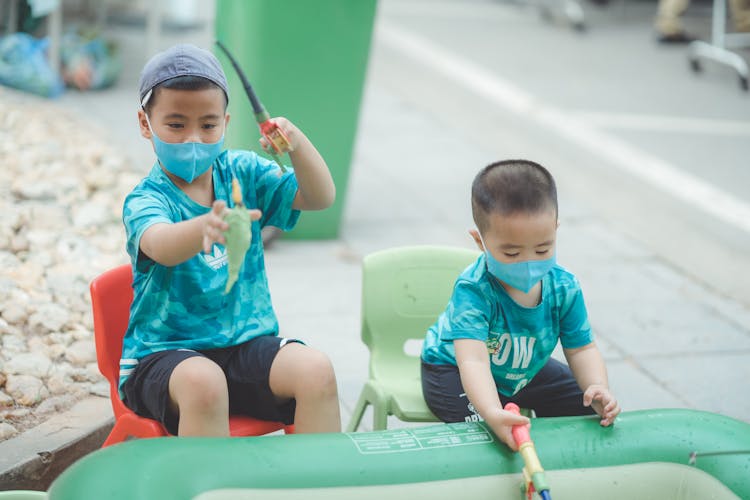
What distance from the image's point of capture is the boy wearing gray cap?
216cm

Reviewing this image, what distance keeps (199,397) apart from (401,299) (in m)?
0.88

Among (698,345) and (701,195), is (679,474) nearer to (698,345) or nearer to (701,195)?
(698,345)

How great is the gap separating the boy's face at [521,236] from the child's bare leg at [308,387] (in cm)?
46

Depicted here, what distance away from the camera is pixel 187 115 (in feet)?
7.17

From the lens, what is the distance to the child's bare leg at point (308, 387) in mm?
2246

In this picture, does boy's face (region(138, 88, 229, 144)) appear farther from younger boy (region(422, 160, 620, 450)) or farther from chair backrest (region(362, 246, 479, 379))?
chair backrest (region(362, 246, 479, 379))

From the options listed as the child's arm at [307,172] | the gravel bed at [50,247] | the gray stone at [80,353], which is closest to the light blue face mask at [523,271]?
the child's arm at [307,172]

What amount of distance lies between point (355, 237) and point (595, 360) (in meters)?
2.59

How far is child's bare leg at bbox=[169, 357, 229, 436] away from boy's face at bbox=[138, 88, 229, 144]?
0.49 m

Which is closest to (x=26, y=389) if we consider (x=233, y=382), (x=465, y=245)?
(x=233, y=382)

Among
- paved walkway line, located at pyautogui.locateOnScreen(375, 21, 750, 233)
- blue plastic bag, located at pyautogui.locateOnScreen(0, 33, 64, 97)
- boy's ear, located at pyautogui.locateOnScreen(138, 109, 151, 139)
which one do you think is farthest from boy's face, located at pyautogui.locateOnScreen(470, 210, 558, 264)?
blue plastic bag, located at pyautogui.locateOnScreen(0, 33, 64, 97)

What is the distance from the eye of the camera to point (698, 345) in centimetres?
400

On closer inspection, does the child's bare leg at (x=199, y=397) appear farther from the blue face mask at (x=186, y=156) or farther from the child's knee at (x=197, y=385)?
the blue face mask at (x=186, y=156)

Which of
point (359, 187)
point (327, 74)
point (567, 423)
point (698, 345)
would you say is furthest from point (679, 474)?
point (359, 187)
